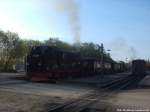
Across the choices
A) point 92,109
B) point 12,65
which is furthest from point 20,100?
point 12,65

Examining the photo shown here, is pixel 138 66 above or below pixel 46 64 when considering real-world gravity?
above

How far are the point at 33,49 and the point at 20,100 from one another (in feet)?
59.2

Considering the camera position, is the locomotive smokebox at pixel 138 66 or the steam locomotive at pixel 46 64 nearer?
the steam locomotive at pixel 46 64

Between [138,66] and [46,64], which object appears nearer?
[46,64]

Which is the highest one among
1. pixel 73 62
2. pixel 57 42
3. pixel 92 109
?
pixel 57 42

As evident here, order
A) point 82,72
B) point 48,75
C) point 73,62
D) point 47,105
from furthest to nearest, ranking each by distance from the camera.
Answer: point 82,72 → point 73,62 → point 48,75 → point 47,105

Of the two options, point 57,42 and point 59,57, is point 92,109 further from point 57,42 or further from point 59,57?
point 57,42

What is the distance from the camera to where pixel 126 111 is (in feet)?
46.6

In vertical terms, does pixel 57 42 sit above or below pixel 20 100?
above

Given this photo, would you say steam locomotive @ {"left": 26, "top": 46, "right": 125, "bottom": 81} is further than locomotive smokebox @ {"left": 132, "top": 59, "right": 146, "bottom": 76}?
No

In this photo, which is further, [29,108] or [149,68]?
[149,68]

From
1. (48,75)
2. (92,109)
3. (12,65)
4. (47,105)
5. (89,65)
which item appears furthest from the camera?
(12,65)

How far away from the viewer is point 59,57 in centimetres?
3606

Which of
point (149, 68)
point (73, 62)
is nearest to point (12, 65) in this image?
point (73, 62)
